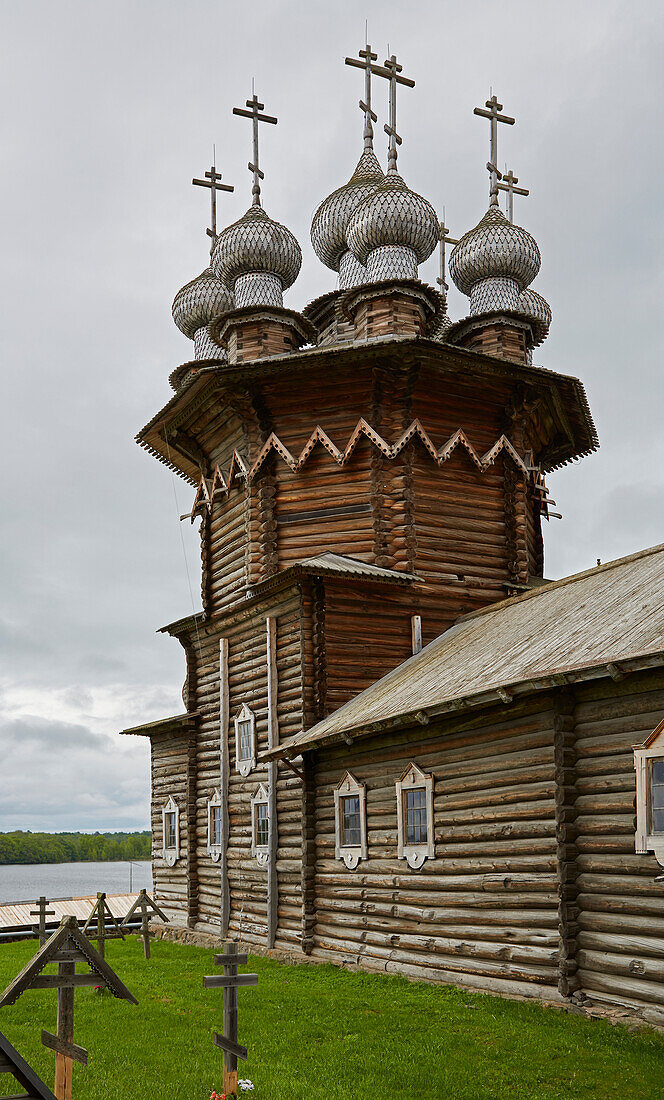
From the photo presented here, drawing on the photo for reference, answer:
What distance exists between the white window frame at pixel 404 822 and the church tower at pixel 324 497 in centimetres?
335

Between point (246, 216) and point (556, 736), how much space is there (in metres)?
18.7

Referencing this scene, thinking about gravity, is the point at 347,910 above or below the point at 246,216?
below

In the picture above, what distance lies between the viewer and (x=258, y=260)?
84.4ft

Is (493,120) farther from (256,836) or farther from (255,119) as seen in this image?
(256,836)

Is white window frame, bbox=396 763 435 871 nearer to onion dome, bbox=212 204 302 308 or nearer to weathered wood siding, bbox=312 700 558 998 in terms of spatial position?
weathered wood siding, bbox=312 700 558 998

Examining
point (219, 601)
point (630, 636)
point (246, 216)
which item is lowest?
point (630, 636)

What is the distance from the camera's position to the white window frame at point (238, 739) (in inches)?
818

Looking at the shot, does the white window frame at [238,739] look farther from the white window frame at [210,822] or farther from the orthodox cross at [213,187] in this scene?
the orthodox cross at [213,187]

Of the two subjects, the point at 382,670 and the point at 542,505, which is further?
the point at 542,505

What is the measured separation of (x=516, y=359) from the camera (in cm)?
2520

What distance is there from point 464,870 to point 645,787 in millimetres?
3875

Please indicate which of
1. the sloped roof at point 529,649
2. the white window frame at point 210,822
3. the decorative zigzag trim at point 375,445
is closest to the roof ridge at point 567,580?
the sloped roof at point 529,649

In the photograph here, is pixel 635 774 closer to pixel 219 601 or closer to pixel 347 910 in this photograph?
pixel 347 910

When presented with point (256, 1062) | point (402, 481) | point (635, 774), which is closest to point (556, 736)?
point (635, 774)
